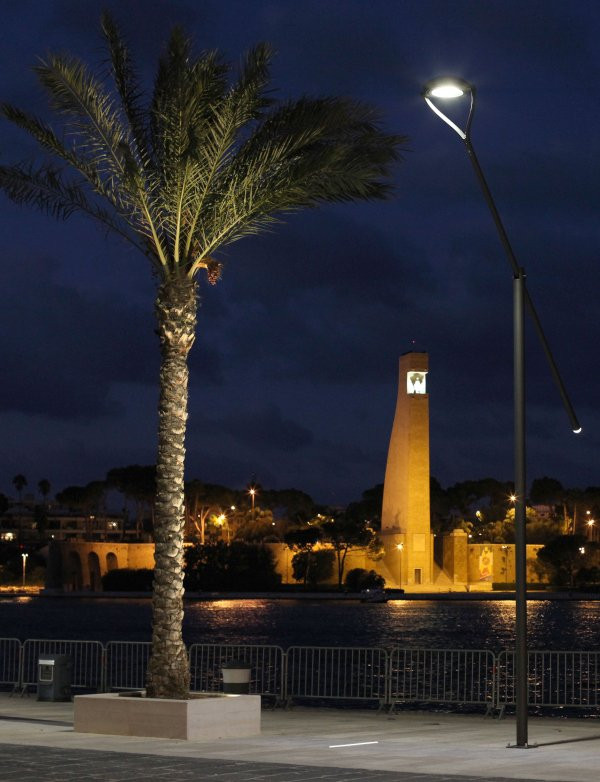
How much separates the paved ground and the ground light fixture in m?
0.96

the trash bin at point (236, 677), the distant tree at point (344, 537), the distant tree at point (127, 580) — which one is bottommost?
the distant tree at point (127, 580)

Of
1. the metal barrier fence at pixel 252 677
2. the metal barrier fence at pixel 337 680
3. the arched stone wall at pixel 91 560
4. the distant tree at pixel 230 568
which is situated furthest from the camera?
the arched stone wall at pixel 91 560

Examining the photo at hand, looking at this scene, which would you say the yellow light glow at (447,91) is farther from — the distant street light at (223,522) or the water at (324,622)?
the distant street light at (223,522)

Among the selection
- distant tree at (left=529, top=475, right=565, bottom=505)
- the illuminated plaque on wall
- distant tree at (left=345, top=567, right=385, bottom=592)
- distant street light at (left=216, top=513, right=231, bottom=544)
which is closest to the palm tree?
the illuminated plaque on wall

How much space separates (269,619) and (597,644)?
33.3 meters

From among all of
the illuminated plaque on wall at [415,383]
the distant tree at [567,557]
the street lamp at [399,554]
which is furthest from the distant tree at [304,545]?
the distant tree at [567,557]

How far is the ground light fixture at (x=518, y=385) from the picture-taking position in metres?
16.6

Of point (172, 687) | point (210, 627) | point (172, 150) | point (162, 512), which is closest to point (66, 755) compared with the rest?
point (172, 687)

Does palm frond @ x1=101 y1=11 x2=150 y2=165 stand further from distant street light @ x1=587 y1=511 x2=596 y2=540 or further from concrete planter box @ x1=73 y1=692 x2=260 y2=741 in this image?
distant street light @ x1=587 y1=511 x2=596 y2=540

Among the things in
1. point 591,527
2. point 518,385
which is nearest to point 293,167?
point 518,385

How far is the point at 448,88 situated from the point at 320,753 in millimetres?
8465

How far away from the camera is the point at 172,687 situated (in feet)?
62.5

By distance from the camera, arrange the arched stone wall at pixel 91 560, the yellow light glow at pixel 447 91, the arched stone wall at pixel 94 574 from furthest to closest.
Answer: the arched stone wall at pixel 94 574 < the arched stone wall at pixel 91 560 < the yellow light glow at pixel 447 91

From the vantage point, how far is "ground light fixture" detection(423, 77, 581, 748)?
54.6 feet
